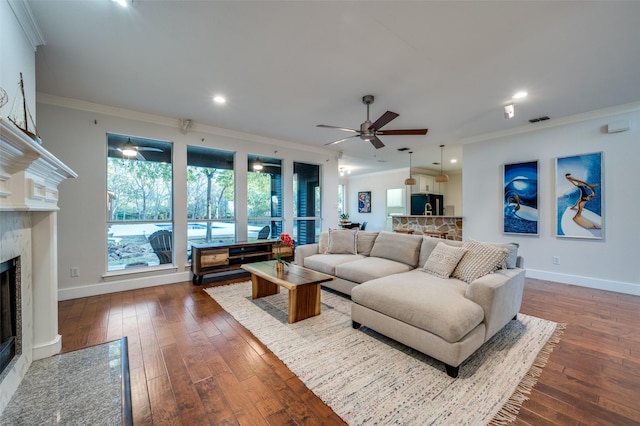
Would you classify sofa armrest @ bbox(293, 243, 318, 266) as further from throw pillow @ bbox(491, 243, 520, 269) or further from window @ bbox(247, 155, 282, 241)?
throw pillow @ bbox(491, 243, 520, 269)

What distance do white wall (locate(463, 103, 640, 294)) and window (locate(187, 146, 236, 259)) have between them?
4889 millimetres

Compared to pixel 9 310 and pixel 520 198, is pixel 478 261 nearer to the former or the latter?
pixel 520 198

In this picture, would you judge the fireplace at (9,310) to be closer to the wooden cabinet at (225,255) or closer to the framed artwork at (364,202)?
the wooden cabinet at (225,255)

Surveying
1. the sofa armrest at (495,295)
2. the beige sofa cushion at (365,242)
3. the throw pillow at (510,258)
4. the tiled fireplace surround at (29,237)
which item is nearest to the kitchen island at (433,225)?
the beige sofa cushion at (365,242)

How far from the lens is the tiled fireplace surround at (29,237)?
1.47m

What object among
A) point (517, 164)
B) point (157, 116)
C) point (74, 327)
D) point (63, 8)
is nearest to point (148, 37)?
point (63, 8)

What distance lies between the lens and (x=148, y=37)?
2262 mm

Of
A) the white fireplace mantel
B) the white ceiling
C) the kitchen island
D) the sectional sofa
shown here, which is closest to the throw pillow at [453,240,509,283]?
the sectional sofa

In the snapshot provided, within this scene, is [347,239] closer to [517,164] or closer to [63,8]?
[517,164]

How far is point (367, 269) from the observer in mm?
3203

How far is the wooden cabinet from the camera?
13.4 ft

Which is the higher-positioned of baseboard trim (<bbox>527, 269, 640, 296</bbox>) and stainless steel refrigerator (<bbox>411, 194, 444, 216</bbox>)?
stainless steel refrigerator (<bbox>411, 194, 444, 216</bbox>)

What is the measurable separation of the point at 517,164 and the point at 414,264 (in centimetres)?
305

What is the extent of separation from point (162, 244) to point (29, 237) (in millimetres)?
2324
